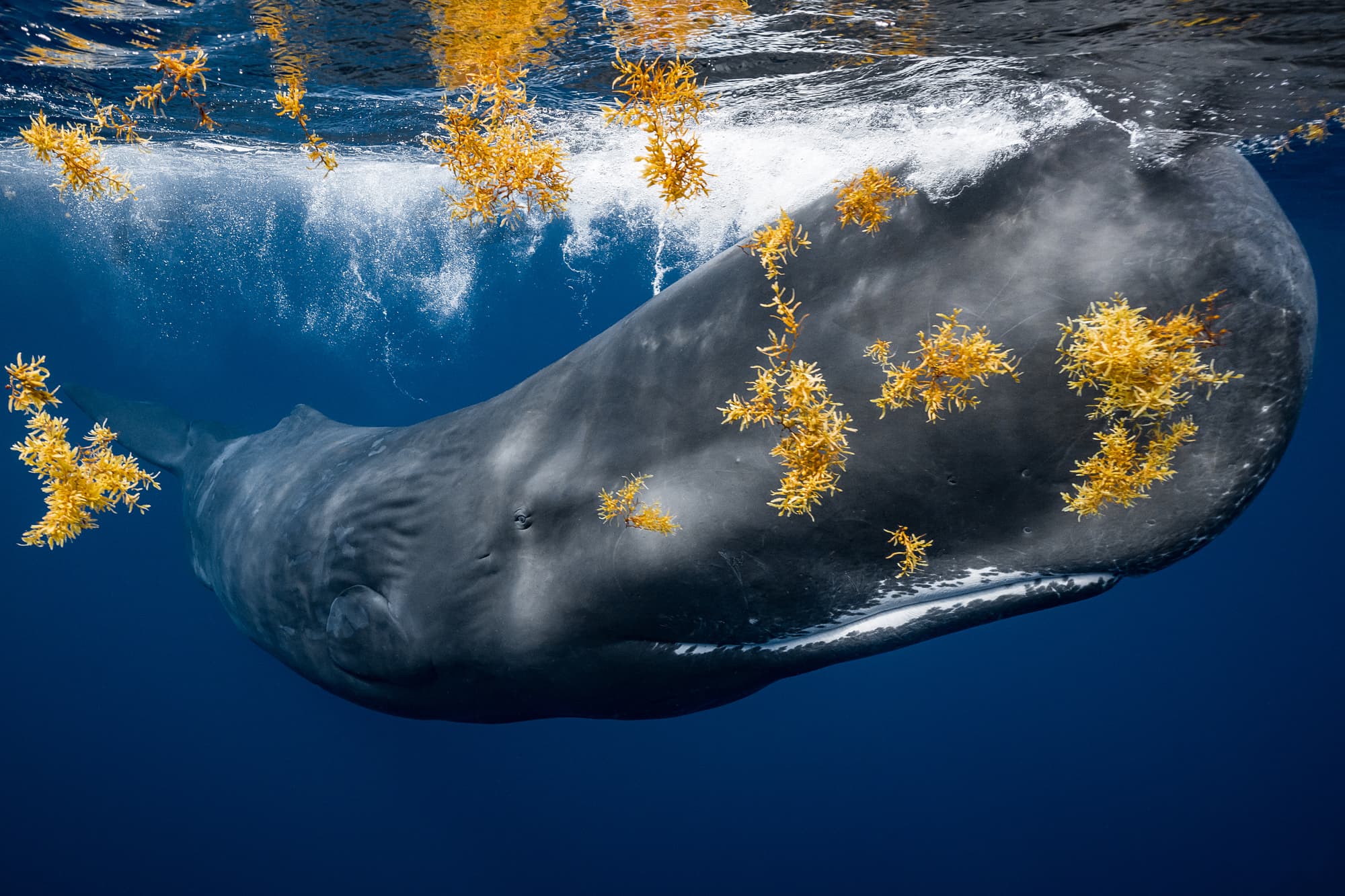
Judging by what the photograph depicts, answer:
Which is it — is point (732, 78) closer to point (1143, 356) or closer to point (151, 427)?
point (1143, 356)

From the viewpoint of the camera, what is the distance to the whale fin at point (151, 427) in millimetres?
9328

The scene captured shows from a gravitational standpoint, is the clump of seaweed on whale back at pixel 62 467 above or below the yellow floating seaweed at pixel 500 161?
below

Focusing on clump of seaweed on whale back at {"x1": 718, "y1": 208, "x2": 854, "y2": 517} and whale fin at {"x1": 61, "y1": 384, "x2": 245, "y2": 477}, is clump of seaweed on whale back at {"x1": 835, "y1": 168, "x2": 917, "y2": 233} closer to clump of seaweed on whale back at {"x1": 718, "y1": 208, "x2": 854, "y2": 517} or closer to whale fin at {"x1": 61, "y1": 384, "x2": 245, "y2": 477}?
clump of seaweed on whale back at {"x1": 718, "y1": 208, "x2": 854, "y2": 517}

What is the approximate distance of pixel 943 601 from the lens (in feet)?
9.63

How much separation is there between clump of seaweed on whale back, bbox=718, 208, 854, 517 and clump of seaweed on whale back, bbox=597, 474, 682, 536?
53 cm

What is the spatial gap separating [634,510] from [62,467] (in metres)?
2.71

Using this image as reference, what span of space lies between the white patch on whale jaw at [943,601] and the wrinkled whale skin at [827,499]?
0.04 ft

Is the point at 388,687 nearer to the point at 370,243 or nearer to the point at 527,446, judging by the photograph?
the point at 527,446

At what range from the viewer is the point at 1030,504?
104 inches

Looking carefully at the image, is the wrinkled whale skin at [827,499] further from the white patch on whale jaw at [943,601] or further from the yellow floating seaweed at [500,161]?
the yellow floating seaweed at [500,161]

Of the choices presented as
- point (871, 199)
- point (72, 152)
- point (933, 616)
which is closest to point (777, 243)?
point (871, 199)

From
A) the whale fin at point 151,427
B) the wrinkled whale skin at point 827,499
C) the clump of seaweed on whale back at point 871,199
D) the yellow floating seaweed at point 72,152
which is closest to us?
the wrinkled whale skin at point 827,499

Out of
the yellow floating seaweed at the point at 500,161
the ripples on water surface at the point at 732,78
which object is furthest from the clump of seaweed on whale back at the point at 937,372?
the yellow floating seaweed at the point at 500,161

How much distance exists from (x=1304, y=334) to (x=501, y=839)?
3880cm
